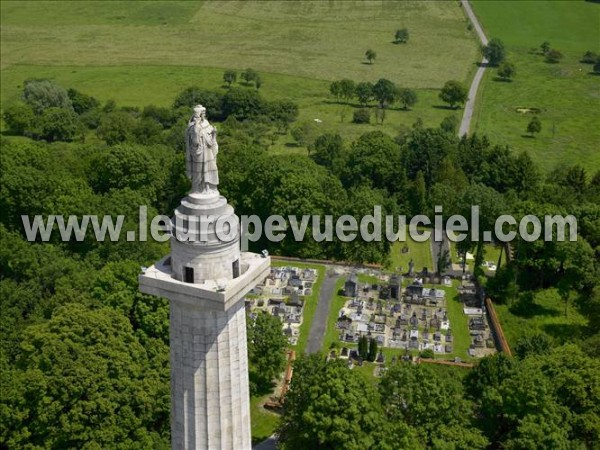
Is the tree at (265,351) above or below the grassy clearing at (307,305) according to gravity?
above

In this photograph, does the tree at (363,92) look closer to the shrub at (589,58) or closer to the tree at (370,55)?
the tree at (370,55)

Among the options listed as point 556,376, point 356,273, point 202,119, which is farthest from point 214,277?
point 356,273

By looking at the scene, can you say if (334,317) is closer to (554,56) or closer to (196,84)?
(196,84)

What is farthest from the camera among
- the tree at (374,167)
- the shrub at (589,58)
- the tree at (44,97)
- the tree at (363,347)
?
the shrub at (589,58)

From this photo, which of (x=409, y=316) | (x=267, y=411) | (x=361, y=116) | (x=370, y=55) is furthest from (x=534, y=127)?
(x=267, y=411)

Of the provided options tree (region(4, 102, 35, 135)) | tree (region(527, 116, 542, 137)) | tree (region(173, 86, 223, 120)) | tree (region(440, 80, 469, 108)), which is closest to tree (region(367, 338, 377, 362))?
tree (region(527, 116, 542, 137))

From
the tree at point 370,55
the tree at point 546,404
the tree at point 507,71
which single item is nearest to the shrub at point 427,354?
the tree at point 546,404
